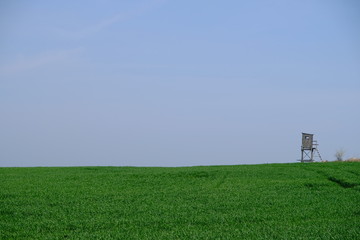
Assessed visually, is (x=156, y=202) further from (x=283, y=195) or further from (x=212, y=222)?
(x=283, y=195)

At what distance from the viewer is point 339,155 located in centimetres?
5347

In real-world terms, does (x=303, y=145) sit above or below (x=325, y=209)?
above

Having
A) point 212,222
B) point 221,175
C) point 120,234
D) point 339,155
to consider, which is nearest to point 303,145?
point 339,155

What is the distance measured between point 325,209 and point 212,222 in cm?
540

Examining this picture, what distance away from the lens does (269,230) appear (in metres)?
15.0

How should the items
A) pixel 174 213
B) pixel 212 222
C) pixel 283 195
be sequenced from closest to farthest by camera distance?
pixel 212 222 → pixel 174 213 → pixel 283 195

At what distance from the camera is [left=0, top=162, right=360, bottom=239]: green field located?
1498cm

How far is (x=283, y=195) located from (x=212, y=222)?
740cm

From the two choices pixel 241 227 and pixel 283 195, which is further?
pixel 283 195

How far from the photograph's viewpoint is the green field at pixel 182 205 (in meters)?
15.0

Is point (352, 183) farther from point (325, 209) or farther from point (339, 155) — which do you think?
point (339, 155)

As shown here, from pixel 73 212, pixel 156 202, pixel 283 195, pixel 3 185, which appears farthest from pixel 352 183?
pixel 3 185

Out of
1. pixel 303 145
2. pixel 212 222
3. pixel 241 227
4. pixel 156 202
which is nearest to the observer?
pixel 241 227

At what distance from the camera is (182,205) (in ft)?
65.1
